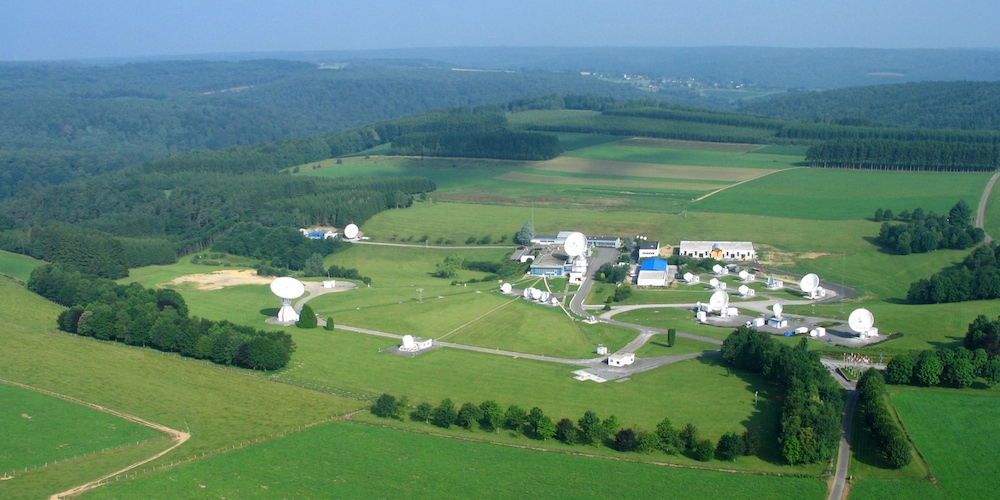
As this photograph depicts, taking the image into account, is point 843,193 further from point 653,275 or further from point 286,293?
point 286,293

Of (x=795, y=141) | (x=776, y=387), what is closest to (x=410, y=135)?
(x=795, y=141)

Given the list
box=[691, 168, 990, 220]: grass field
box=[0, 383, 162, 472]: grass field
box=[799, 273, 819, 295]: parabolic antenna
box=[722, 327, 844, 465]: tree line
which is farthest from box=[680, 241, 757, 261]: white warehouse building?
box=[0, 383, 162, 472]: grass field

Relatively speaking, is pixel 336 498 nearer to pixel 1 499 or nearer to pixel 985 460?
pixel 1 499

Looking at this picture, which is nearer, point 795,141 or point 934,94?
point 795,141

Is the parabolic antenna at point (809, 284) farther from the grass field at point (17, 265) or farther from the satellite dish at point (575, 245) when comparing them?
the grass field at point (17, 265)

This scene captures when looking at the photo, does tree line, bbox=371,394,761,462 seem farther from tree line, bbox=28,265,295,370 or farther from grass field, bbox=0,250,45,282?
grass field, bbox=0,250,45,282
